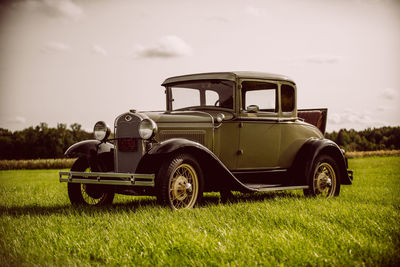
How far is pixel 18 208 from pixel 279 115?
4.41 meters

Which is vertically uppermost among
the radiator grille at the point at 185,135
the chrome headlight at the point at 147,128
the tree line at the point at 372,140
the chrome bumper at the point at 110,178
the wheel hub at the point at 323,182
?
the chrome headlight at the point at 147,128

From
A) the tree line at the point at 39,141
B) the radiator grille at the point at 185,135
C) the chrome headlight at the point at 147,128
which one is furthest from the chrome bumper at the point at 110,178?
the tree line at the point at 39,141

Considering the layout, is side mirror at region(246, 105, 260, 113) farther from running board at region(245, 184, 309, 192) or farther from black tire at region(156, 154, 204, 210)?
black tire at region(156, 154, 204, 210)

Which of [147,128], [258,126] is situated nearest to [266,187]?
[258,126]

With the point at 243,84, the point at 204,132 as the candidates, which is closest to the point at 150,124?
the point at 204,132

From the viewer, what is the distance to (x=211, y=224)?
4895 mm

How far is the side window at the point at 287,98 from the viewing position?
776 centimetres

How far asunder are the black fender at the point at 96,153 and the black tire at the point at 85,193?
0.71 feet

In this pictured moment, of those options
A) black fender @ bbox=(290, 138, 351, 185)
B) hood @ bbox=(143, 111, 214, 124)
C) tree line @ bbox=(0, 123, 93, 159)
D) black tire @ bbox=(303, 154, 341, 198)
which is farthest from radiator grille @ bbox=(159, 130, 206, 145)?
tree line @ bbox=(0, 123, 93, 159)

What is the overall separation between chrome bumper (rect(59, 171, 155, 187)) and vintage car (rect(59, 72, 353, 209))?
0.05 feet

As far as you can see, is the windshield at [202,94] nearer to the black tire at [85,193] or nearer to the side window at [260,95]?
the side window at [260,95]

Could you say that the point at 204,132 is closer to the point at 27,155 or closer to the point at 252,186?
the point at 252,186

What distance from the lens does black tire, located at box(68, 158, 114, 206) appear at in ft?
22.9

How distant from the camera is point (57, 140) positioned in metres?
29.4
